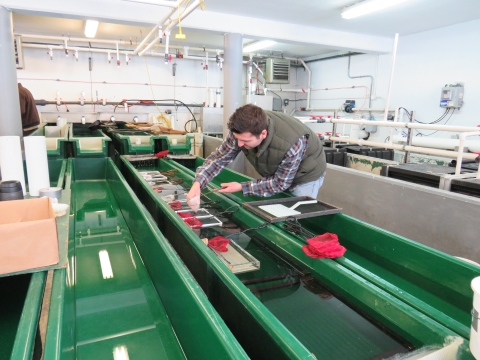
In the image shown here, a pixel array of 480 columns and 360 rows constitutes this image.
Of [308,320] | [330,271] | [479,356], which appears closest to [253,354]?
[308,320]

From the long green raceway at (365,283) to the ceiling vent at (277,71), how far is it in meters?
5.78

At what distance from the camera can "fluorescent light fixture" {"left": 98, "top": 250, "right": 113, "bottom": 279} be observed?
1640 millimetres

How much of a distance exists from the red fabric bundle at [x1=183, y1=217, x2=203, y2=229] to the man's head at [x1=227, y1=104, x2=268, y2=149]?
494 millimetres

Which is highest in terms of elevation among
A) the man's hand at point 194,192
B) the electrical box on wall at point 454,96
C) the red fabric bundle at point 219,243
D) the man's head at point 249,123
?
the electrical box on wall at point 454,96

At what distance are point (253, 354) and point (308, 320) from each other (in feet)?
1.00

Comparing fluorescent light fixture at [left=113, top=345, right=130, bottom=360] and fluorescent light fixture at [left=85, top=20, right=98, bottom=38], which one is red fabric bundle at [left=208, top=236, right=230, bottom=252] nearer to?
fluorescent light fixture at [left=113, top=345, right=130, bottom=360]

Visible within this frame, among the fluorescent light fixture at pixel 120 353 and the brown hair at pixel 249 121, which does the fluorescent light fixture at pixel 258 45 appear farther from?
the fluorescent light fixture at pixel 120 353

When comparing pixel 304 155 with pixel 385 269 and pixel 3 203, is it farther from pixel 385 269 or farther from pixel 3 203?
pixel 3 203

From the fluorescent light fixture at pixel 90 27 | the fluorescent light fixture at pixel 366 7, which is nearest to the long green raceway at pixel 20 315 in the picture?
the fluorescent light fixture at pixel 366 7

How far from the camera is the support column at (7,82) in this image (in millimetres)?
3342

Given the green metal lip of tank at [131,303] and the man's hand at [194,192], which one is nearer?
the green metal lip of tank at [131,303]

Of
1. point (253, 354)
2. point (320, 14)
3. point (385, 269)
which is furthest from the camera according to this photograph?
point (320, 14)

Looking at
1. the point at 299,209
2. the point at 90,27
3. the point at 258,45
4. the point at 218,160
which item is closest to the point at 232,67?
the point at 258,45

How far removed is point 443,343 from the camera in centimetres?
87
